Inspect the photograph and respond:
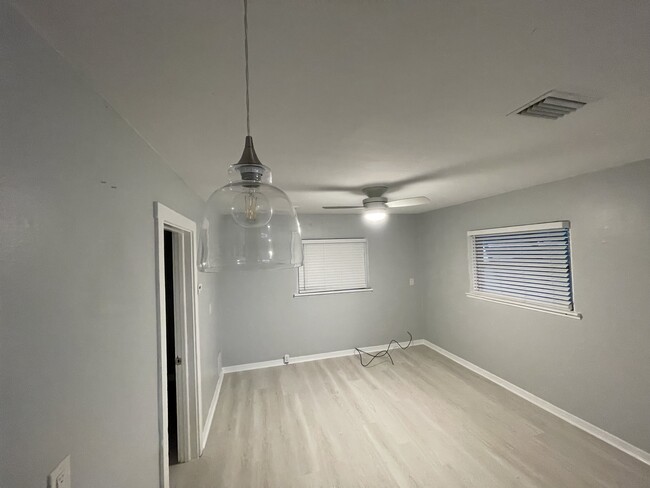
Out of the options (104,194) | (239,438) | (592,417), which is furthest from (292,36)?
(592,417)

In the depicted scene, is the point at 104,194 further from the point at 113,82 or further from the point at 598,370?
the point at 598,370

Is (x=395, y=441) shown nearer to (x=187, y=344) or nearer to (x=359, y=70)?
(x=187, y=344)

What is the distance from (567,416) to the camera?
256 cm

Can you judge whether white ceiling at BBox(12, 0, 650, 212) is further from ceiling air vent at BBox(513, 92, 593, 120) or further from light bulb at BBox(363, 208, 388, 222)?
light bulb at BBox(363, 208, 388, 222)

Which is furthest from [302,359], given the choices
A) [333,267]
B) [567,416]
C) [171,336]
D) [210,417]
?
[567,416]

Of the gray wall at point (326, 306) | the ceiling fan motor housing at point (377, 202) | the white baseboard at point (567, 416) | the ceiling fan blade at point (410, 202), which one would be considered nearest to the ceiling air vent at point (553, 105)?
the ceiling fan blade at point (410, 202)

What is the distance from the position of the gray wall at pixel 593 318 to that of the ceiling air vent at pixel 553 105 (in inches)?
63.0

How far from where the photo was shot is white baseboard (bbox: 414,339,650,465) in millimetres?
2103

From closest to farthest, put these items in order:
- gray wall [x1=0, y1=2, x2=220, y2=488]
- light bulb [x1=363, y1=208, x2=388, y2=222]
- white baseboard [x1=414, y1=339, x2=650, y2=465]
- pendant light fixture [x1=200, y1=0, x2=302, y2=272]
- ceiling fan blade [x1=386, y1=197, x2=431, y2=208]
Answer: gray wall [x1=0, y1=2, x2=220, y2=488] → pendant light fixture [x1=200, y1=0, x2=302, y2=272] → white baseboard [x1=414, y1=339, x2=650, y2=465] → ceiling fan blade [x1=386, y1=197, x2=431, y2=208] → light bulb [x1=363, y1=208, x2=388, y2=222]

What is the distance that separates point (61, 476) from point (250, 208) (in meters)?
0.87

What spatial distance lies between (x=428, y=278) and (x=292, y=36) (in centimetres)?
440

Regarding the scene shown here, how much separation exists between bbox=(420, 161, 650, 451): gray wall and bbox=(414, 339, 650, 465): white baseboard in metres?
0.05

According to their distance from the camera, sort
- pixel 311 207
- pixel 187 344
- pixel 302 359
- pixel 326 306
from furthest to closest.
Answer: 1. pixel 326 306
2. pixel 302 359
3. pixel 311 207
4. pixel 187 344

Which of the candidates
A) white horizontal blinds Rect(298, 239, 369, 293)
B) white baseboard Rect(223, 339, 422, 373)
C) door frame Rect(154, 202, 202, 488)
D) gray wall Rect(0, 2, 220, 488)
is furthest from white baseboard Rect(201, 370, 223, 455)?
white horizontal blinds Rect(298, 239, 369, 293)
